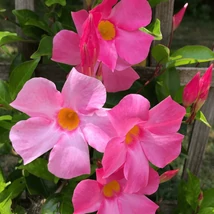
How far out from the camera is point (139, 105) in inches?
33.5

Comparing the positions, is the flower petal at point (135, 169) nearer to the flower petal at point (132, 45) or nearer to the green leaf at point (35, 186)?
the flower petal at point (132, 45)

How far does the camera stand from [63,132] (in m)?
0.89

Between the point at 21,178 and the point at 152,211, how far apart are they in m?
0.51

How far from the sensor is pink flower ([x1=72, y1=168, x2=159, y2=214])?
3.11ft

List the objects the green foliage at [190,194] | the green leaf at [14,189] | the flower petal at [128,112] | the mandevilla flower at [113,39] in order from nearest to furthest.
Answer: the flower petal at [128,112] < the mandevilla flower at [113,39] < the green leaf at [14,189] < the green foliage at [190,194]

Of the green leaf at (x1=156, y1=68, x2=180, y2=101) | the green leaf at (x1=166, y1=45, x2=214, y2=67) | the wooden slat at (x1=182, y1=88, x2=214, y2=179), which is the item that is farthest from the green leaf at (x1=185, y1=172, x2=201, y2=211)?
the green leaf at (x1=166, y1=45, x2=214, y2=67)

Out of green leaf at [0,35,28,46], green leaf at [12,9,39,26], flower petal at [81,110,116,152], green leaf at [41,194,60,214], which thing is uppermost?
green leaf at [12,9,39,26]

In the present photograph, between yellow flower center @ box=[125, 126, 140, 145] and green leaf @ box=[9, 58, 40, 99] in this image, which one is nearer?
yellow flower center @ box=[125, 126, 140, 145]

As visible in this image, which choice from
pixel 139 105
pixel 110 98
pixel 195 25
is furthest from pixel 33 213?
pixel 195 25

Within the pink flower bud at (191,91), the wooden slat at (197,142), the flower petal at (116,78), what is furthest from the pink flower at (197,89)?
the wooden slat at (197,142)

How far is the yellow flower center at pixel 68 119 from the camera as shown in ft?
2.95

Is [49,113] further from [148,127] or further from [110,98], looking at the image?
[110,98]

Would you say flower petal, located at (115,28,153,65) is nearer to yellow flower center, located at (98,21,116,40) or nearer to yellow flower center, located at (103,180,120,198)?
yellow flower center, located at (98,21,116,40)

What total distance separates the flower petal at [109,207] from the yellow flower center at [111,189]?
0.06 feet
